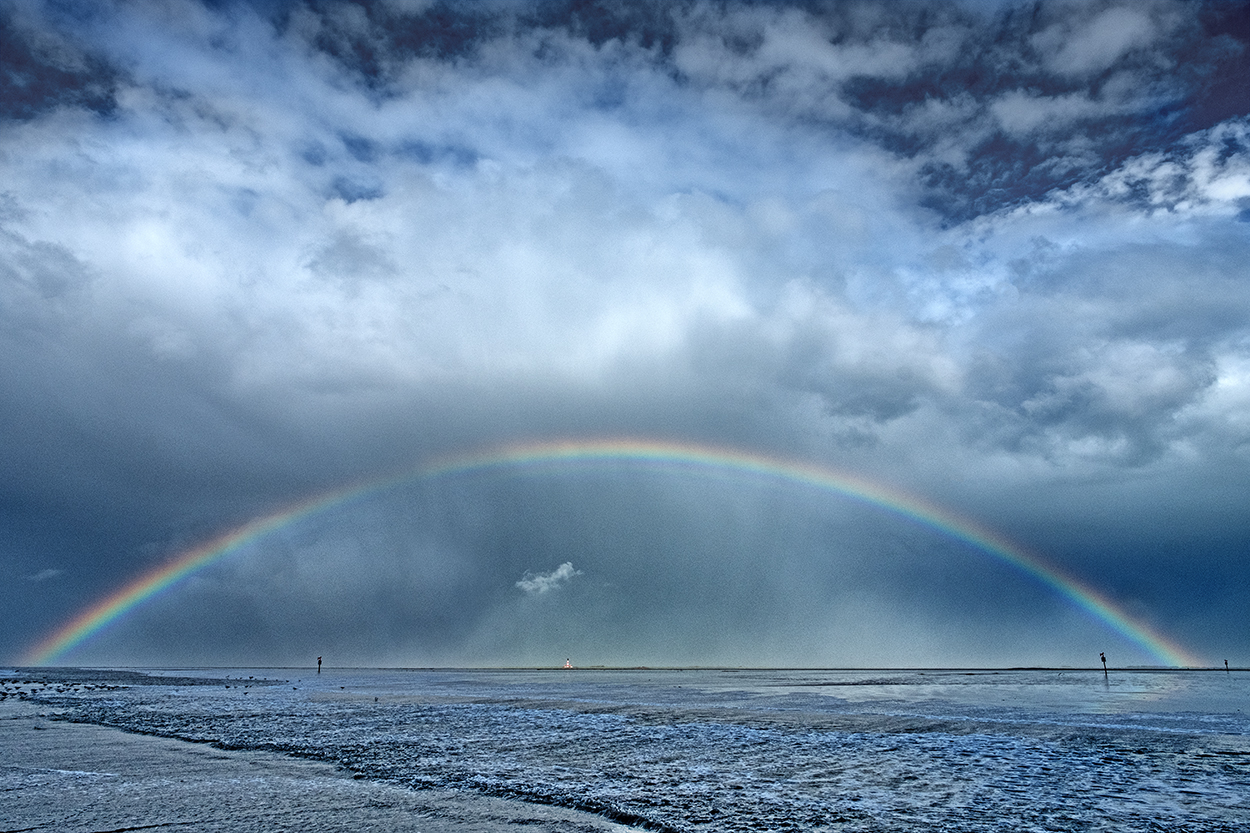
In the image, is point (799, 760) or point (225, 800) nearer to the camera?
point (225, 800)

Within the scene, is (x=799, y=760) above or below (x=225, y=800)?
below

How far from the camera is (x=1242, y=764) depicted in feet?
64.9

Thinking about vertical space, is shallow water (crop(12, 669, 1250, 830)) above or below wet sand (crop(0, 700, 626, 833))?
below

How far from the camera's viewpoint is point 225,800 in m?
13.5

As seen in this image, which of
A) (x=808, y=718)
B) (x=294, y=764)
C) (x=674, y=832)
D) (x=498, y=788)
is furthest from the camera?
(x=808, y=718)

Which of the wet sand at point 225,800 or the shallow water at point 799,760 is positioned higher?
the wet sand at point 225,800

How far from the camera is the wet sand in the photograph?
11.6 m

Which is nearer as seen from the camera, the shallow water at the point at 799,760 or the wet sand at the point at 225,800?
the wet sand at the point at 225,800

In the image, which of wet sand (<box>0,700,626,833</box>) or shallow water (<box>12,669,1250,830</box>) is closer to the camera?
wet sand (<box>0,700,626,833</box>)

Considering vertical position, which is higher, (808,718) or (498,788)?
(498,788)

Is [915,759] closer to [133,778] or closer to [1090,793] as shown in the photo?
[1090,793]

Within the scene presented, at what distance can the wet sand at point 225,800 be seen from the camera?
11.6m

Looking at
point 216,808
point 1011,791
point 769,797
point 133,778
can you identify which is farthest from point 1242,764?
point 133,778

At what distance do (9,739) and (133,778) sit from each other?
40.9 feet
